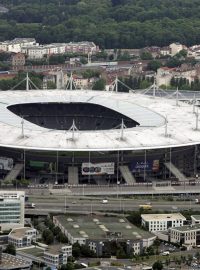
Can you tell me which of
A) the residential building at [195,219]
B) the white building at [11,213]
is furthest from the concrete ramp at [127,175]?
the white building at [11,213]

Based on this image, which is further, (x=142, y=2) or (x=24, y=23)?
(x=142, y=2)

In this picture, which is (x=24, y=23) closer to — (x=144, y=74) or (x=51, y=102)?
(x=144, y=74)

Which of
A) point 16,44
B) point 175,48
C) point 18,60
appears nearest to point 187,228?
point 18,60

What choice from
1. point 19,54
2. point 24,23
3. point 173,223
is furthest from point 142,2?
point 173,223

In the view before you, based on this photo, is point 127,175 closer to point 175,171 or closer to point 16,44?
point 175,171

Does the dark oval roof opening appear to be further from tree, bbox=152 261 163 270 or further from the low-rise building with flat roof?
tree, bbox=152 261 163 270

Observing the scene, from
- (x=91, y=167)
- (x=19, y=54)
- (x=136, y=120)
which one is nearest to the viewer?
(x=91, y=167)

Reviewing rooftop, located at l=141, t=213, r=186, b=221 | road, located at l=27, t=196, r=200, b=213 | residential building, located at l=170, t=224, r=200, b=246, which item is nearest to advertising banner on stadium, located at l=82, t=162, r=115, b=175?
road, located at l=27, t=196, r=200, b=213
